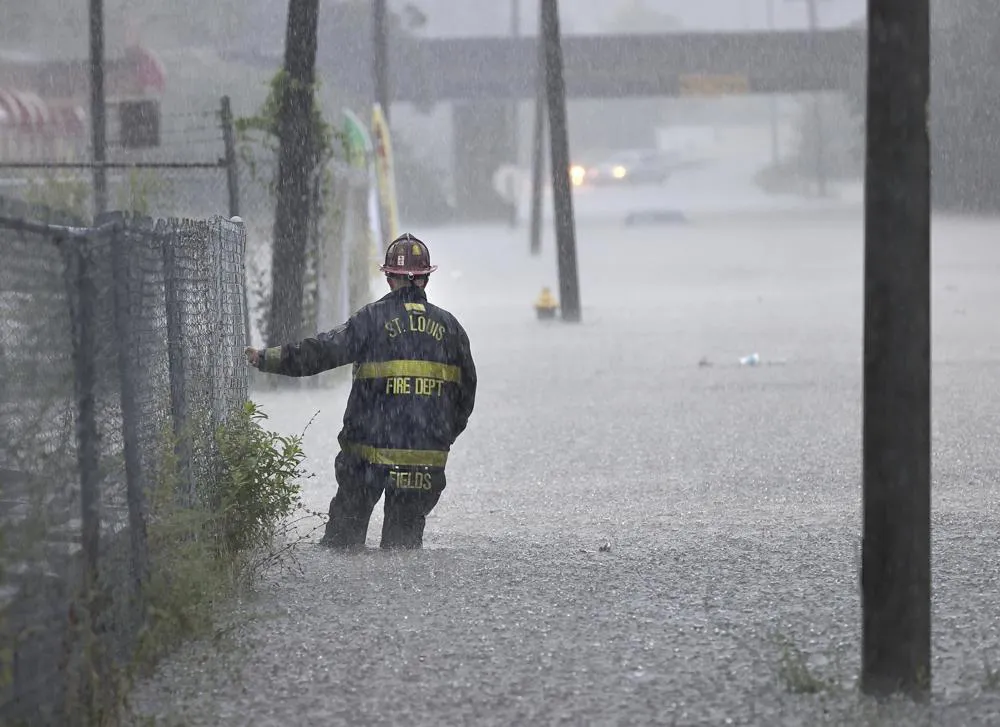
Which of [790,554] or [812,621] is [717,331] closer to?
[790,554]

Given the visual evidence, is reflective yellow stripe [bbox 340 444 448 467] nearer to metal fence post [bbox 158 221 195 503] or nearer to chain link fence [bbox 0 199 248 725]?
metal fence post [bbox 158 221 195 503]

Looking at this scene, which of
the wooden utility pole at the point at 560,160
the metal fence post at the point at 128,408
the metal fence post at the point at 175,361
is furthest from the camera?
the wooden utility pole at the point at 560,160

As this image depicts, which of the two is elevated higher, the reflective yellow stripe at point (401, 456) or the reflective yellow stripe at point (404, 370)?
the reflective yellow stripe at point (404, 370)

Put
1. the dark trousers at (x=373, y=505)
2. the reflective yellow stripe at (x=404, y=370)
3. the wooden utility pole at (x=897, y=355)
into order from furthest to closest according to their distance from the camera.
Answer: the dark trousers at (x=373, y=505), the reflective yellow stripe at (x=404, y=370), the wooden utility pole at (x=897, y=355)

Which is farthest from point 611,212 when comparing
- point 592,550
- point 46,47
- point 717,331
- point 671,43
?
point 592,550

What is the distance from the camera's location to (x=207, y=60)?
66688 mm

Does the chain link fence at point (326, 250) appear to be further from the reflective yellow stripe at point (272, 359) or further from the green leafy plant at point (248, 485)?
the green leafy plant at point (248, 485)

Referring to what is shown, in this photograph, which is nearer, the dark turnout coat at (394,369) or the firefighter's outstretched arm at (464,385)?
the dark turnout coat at (394,369)

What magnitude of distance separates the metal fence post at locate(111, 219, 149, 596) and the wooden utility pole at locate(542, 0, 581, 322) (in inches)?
867

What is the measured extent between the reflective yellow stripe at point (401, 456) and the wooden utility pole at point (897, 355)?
328 centimetres

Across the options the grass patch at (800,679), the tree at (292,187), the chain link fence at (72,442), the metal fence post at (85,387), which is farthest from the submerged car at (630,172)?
the metal fence post at (85,387)

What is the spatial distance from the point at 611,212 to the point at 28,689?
7688cm

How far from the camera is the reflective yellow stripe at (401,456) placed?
8547 millimetres

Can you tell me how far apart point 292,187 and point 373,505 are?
29.6ft
